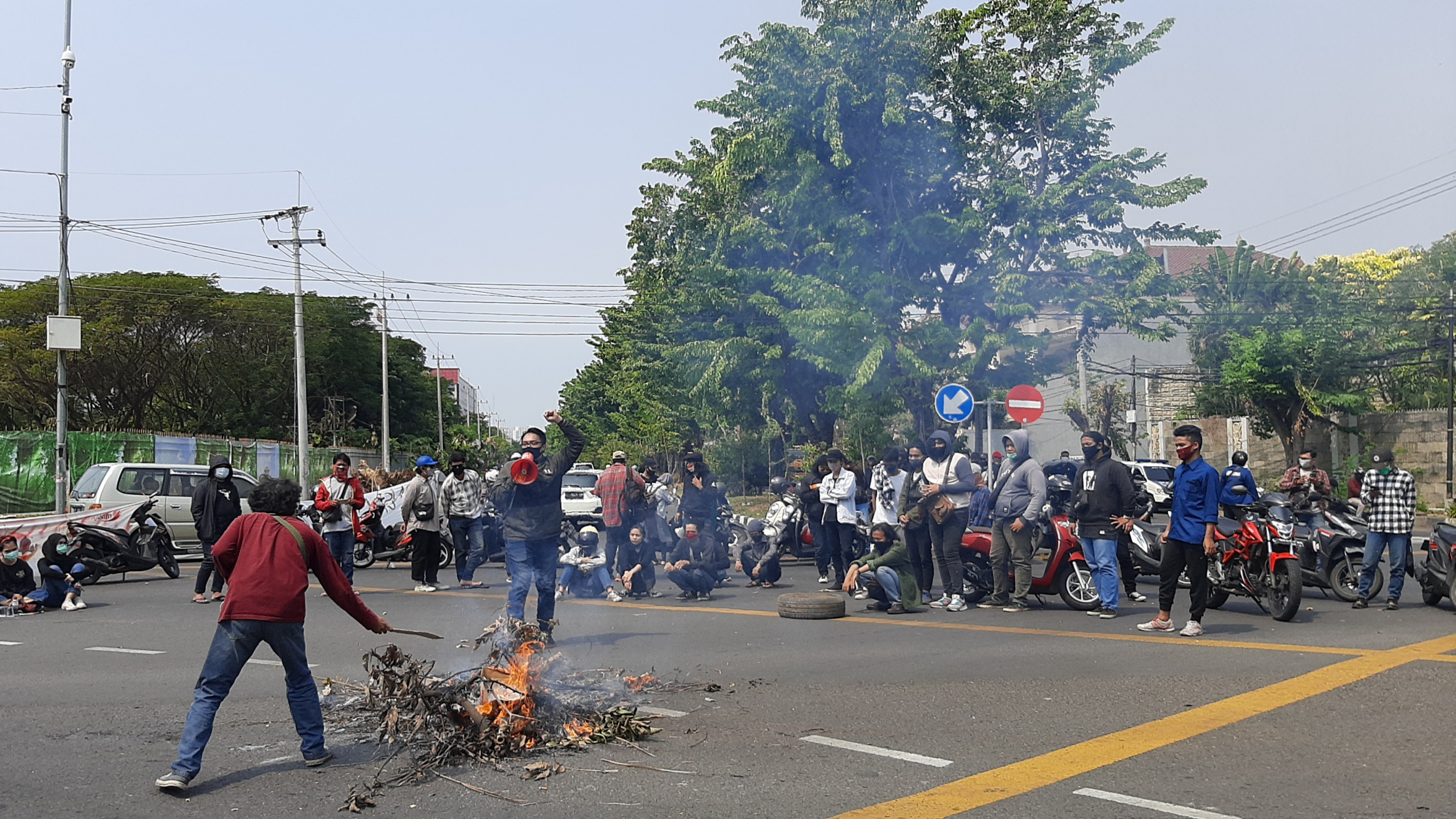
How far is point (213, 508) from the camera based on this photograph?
521 inches

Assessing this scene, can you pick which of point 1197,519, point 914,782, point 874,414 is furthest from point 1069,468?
point 914,782

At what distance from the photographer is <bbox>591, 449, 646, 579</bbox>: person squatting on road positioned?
1352cm

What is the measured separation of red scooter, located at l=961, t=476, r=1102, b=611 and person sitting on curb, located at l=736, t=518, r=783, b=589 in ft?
10.8

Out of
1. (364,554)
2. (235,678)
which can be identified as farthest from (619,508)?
(235,678)

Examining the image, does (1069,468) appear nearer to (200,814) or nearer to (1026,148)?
(1026,148)

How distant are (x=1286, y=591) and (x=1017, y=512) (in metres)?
2.40

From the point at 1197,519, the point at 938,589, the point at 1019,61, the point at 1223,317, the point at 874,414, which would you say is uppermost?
the point at 1019,61

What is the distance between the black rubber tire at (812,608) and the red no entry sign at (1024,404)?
5.78m

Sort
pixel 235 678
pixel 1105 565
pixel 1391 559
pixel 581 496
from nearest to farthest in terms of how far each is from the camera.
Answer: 1. pixel 235 678
2. pixel 1105 565
3. pixel 1391 559
4. pixel 581 496

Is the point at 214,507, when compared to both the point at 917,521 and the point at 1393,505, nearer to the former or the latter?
the point at 917,521

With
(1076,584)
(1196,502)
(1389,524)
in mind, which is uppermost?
(1196,502)

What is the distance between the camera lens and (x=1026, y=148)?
2375 cm

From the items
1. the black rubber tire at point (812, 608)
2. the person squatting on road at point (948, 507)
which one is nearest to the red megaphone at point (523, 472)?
the black rubber tire at point (812, 608)

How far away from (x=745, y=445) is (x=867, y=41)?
25.2 m
